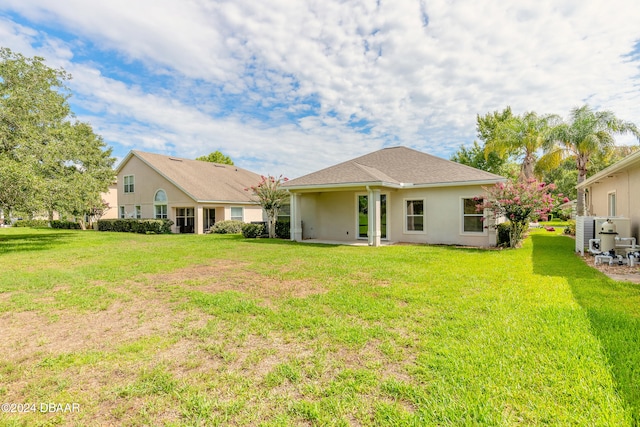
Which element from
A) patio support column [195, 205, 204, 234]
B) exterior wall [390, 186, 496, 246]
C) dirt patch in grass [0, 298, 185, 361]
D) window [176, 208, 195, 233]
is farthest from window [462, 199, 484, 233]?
window [176, 208, 195, 233]

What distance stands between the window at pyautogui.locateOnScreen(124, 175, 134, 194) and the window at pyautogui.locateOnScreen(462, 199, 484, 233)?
85.0ft

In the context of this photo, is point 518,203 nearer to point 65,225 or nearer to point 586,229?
point 586,229

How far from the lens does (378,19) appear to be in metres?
10.9

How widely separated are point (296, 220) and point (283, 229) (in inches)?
72.1

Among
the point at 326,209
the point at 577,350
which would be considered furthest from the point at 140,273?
the point at 326,209

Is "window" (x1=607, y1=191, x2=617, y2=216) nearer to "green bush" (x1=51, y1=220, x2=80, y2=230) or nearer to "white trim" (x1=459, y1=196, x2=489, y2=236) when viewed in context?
"white trim" (x1=459, y1=196, x2=489, y2=236)

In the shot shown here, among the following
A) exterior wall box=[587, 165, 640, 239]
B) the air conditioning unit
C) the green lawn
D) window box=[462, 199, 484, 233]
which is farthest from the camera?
window box=[462, 199, 484, 233]

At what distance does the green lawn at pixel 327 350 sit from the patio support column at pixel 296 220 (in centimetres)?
856

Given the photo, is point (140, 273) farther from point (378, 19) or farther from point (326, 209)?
point (378, 19)

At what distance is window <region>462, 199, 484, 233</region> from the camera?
13.2 metres

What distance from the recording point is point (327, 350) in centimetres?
353

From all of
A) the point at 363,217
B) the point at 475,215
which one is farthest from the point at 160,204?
the point at 475,215

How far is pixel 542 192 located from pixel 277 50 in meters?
→ 12.3

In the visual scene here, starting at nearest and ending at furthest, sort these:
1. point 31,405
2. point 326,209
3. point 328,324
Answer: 1. point 31,405
2. point 328,324
3. point 326,209
